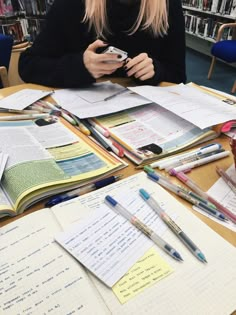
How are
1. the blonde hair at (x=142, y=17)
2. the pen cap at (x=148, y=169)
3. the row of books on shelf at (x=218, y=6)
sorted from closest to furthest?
the pen cap at (x=148, y=169) → the blonde hair at (x=142, y=17) → the row of books on shelf at (x=218, y=6)

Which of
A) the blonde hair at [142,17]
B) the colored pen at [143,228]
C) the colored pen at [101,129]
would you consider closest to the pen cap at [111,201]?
the colored pen at [143,228]

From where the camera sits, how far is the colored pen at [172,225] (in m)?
0.41

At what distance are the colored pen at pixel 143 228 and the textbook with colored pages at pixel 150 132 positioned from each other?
14 centimetres

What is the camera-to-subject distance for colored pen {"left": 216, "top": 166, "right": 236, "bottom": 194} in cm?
54

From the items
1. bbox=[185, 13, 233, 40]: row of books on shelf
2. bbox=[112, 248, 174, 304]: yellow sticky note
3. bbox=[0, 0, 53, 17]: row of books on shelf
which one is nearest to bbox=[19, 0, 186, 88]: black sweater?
bbox=[112, 248, 174, 304]: yellow sticky note

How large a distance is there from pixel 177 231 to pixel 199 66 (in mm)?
3506

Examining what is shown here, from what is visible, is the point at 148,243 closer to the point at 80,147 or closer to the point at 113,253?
the point at 113,253

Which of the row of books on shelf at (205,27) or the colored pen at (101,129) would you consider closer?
the colored pen at (101,129)

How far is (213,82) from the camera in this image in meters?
3.05

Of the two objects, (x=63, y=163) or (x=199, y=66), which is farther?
(x=199, y=66)

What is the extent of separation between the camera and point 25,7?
2.73m

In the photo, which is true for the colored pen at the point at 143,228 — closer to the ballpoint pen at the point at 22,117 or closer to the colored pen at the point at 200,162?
the colored pen at the point at 200,162

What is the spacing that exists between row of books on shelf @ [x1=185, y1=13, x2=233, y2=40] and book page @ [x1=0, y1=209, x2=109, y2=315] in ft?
12.1

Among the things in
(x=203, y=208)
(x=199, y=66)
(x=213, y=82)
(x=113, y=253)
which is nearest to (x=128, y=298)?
(x=113, y=253)
